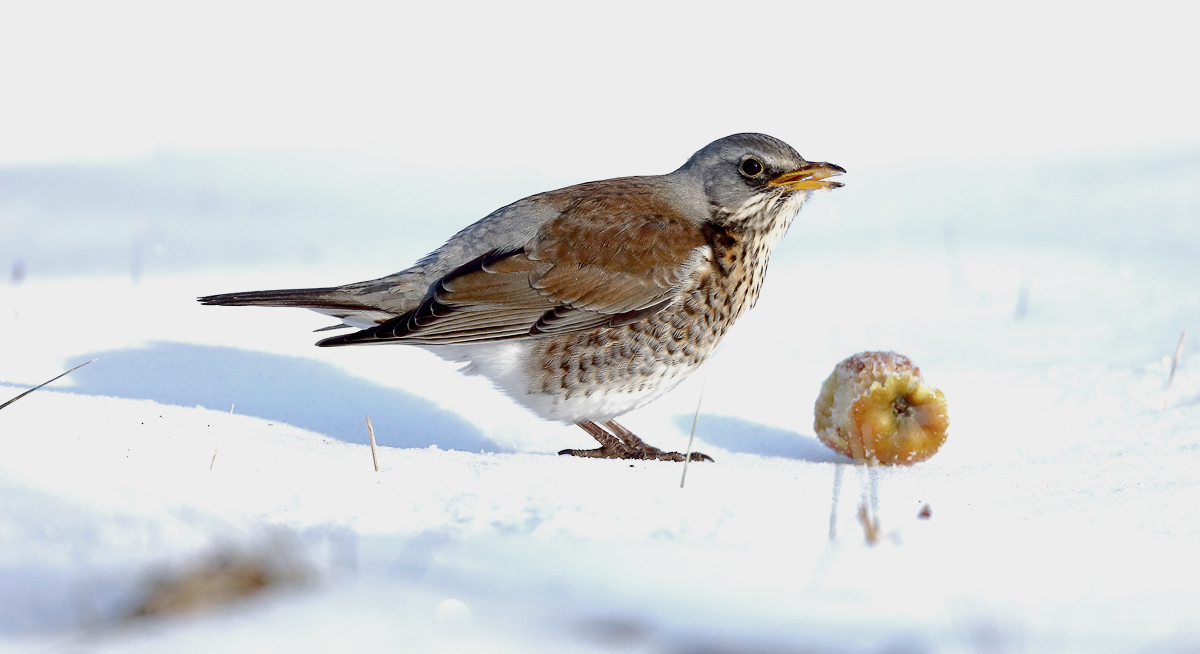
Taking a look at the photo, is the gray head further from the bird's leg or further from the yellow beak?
the bird's leg

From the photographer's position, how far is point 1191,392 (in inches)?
207

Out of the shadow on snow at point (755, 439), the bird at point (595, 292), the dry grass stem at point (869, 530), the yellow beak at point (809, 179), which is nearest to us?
the dry grass stem at point (869, 530)

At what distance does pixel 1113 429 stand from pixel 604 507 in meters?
2.86

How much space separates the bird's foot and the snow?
0.25m

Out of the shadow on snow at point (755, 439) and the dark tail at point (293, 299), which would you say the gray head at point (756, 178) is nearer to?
the shadow on snow at point (755, 439)

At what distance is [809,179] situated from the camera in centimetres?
472

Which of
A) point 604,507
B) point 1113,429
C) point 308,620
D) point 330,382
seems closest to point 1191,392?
point 1113,429

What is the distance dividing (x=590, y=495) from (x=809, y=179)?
87.2 inches

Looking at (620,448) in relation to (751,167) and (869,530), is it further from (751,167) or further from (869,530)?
(869,530)

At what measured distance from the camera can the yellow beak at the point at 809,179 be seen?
471 centimetres

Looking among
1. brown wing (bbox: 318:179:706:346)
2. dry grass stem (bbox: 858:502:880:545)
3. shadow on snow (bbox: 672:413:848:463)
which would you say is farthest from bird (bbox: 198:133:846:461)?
dry grass stem (bbox: 858:502:880:545)

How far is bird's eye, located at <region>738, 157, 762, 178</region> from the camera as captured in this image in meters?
4.80

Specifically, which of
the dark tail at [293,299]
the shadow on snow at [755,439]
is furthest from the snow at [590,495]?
the dark tail at [293,299]

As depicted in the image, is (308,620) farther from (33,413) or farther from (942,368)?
(942,368)
